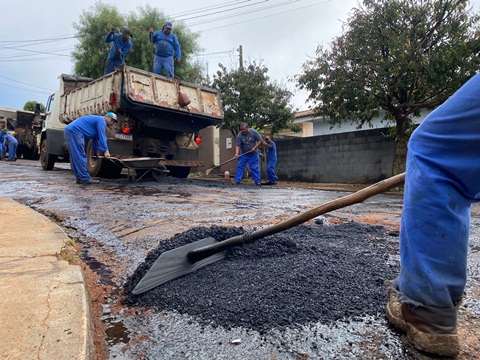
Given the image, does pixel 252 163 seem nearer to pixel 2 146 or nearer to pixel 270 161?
pixel 270 161

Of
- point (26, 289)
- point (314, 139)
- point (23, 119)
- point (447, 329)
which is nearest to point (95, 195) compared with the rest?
point (26, 289)

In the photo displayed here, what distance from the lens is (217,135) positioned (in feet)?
53.4

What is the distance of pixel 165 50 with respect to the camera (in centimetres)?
935

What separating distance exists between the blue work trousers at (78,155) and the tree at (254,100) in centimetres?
647

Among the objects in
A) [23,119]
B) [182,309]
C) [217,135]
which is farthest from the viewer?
[23,119]

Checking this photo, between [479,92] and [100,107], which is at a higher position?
[100,107]

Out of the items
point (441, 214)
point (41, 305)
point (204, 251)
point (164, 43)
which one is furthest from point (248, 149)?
point (441, 214)

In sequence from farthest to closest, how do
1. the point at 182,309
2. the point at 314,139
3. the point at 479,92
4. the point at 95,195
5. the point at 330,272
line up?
the point at 314,139 → the point at 95,195 → the point at 330,272 → the point at 182,309 → the point at 479,92

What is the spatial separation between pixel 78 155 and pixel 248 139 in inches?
171

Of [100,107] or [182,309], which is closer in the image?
[182,309]

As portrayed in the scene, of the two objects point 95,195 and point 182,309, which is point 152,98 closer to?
point 95,195

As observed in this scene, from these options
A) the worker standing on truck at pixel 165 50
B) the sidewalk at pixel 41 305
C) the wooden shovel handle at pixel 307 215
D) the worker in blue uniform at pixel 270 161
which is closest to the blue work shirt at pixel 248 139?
the worker in blue uniform at pixel 270 161

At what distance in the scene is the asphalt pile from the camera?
146cm

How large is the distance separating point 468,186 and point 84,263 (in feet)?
7.21
